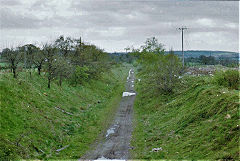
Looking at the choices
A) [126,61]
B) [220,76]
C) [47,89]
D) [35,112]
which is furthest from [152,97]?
[126,61]

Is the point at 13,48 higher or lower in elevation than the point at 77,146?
higher

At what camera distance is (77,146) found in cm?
1455

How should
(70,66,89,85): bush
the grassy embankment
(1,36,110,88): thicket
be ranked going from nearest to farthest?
1. the grassy embankment
2. (1,36,110,88): thicket
3. (70,66,89,85): bush

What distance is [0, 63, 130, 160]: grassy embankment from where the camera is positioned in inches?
504

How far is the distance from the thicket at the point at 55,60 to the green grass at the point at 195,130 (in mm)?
11855

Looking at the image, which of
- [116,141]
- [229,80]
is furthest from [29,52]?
[229,80]

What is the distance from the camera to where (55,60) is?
27453 millimetres

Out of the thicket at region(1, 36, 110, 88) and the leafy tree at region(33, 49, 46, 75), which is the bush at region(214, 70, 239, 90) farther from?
the leafy tree at region(33, 49, 46, 75)

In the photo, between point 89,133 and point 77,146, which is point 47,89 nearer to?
point 89,133

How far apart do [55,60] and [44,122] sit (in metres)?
12.3

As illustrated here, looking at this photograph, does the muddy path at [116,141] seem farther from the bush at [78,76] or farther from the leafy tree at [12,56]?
the bush at [78,76]

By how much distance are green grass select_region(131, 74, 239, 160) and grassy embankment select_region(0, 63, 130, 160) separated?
133 inches

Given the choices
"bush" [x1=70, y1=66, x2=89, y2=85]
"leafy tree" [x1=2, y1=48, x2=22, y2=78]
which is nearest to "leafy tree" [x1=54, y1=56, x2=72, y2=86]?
"bush" [x1=70, y1=66, x2=89, y2=85]

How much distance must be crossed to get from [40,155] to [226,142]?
28.6ft
